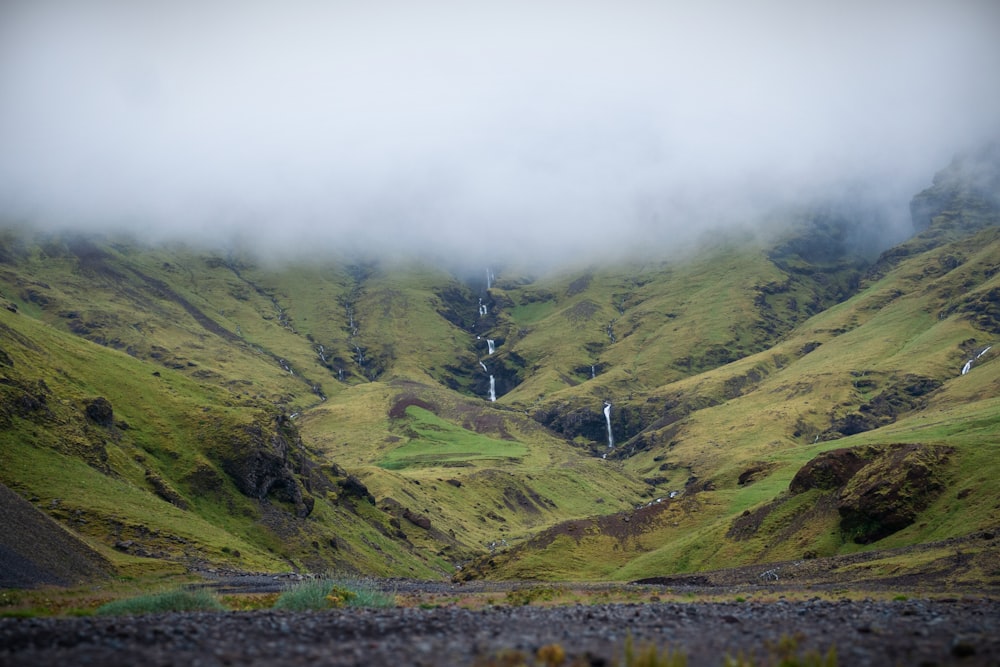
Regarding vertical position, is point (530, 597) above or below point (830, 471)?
below

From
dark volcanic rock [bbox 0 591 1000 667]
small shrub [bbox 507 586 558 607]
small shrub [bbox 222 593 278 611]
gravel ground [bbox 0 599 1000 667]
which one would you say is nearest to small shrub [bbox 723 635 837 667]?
dark volcanic rock [bbox 0 591 1000 667]

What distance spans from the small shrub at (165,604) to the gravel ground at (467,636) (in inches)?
128

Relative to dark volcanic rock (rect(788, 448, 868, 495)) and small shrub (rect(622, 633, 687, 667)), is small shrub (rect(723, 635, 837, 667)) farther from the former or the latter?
dark volcanic rock (rect(788, 448, 868, 495))

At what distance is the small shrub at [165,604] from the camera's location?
99.0 ft

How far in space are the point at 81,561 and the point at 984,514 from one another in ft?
242

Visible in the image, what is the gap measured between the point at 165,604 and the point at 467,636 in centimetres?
1638

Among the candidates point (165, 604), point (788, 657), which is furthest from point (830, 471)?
point (165, 604)

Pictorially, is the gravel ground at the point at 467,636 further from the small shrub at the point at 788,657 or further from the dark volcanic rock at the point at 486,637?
the small shrub at the point at 788,657

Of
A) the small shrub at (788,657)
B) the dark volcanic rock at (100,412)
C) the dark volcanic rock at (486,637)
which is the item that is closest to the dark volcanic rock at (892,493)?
the dark volcanic rock at (486,637)

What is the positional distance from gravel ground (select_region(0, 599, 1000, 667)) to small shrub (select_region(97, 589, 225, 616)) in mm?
3248

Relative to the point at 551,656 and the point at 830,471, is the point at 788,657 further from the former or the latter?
the point at 830,471

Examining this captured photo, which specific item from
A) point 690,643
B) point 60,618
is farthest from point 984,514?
Result: point 60,618

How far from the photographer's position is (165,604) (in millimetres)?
31078

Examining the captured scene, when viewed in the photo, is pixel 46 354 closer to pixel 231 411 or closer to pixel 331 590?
pixel 231 411
